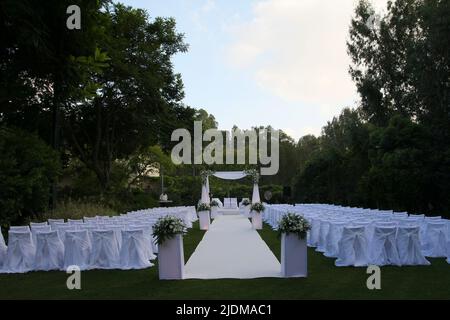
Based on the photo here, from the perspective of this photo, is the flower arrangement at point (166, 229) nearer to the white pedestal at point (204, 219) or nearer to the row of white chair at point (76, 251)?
the row of white chair at point (76, 251)

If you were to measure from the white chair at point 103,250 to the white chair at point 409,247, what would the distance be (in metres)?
5.84

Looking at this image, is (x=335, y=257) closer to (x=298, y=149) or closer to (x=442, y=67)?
(x=442, y=67)

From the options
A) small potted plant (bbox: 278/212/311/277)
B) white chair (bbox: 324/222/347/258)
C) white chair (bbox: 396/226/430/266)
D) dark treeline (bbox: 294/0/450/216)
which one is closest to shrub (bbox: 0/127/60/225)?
white chair (bbox: 324/222/347/258)

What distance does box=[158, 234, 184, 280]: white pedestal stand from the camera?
8.92m

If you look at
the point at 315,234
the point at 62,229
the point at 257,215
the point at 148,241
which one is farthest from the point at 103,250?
the point at 257,215

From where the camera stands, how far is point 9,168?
48.8ft

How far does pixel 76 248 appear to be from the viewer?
34.7 feet

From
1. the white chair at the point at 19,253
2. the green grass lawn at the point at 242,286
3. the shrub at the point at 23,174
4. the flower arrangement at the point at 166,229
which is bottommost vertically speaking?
the green grass lawn at the point at 242,286

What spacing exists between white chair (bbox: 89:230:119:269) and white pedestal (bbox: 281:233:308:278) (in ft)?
12.2

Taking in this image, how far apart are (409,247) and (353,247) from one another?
113 cm

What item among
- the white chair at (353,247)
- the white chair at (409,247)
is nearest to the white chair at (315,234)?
the white chair at (353,247)

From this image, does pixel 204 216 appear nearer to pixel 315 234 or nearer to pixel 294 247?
pixel 315 234

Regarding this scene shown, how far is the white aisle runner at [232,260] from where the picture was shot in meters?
9.28
